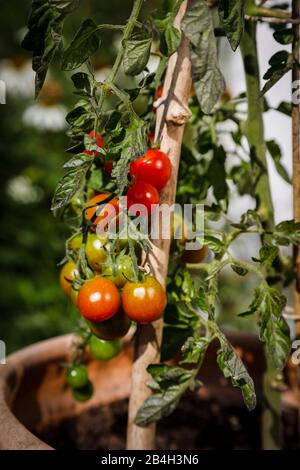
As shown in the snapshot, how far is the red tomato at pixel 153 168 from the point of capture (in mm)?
552

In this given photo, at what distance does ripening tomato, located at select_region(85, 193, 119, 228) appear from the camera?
0.56 metres

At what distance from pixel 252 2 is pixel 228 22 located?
0.71 feet

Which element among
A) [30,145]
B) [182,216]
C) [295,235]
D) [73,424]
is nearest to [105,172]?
[182,216]

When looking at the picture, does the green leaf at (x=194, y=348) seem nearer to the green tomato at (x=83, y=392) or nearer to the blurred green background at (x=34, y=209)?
the green tomato at (x=83, y=392)

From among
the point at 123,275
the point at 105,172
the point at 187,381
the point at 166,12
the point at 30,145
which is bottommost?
the point at 187,381

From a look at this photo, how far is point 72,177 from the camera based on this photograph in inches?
19.6

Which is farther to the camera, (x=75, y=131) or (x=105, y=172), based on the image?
(x=105, y=172)

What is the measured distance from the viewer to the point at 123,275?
56 centimetres

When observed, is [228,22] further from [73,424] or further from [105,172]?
[73,424]

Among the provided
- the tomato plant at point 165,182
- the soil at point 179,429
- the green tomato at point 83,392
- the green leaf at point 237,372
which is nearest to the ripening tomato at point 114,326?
the tomato plant at point 165,182

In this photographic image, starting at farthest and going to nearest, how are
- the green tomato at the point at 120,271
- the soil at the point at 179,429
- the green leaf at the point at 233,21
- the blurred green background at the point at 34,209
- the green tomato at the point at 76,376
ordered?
the blurred green background at the point at 34,209 < the soil at the point at 179,429 < the green tomato at the point at 76,376 < the green tomato at the point at 120,271 < the green leaf at the point at 233,21

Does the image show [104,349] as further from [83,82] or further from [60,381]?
[83,82]

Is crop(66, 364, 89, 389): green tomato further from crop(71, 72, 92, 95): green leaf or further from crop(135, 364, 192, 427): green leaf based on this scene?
crop(71, 72, 92, 95): green leaf

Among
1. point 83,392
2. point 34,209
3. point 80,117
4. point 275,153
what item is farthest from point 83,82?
point 34,209
